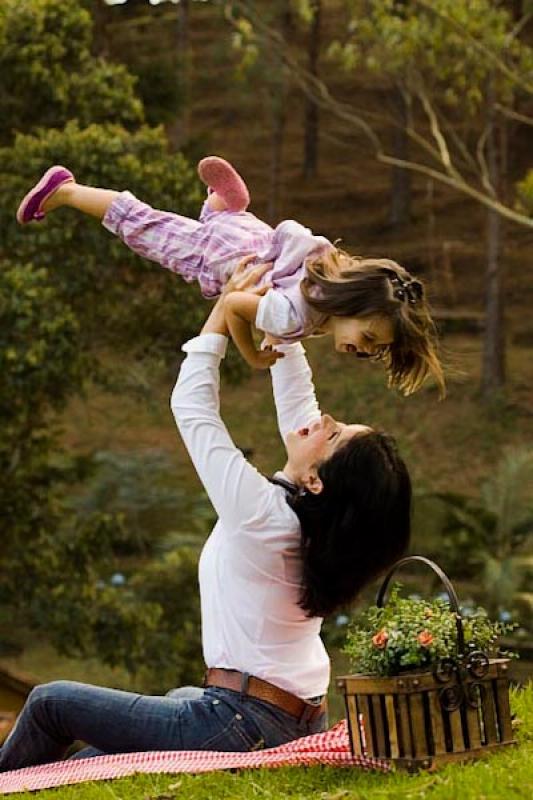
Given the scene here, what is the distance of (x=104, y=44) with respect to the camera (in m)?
11.1

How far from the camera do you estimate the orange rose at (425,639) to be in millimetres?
3307

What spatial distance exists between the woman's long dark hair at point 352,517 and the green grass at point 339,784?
0.37 metres

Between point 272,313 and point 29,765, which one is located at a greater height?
point 272,313

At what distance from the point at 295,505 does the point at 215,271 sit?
24.8 inches

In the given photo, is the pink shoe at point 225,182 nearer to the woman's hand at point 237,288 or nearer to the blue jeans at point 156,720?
the woman's hand at point 237,288

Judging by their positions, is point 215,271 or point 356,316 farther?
point 215,271

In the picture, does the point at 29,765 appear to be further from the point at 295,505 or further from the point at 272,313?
the point at 272,313

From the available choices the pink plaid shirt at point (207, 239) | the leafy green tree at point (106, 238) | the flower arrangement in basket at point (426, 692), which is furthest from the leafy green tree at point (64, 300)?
the flower arrangement in basket at point (426, 692)

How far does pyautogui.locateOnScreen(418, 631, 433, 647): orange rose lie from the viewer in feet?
10.8

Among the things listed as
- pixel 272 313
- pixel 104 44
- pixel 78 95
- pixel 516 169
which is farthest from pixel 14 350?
pixel 516 169

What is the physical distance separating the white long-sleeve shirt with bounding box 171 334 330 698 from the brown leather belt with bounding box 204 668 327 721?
0.01 metres

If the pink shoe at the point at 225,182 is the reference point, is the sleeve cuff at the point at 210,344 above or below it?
below

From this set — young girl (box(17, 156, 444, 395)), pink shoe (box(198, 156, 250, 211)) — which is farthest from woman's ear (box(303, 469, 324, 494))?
pink shoe (box(198, 156, 250, 211))

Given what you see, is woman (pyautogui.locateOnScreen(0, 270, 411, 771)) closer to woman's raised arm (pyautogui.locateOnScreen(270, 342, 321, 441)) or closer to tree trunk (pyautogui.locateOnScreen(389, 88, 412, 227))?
woman's raised arm (pyautogui.locateOnScreen(270, 342, 321, 441))
